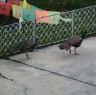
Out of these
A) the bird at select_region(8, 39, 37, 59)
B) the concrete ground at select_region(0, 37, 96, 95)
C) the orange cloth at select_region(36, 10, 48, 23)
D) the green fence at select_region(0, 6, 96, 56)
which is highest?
the orange cloth at select_region(36, 10, 48, 23)

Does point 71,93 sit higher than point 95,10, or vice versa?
point 95,10

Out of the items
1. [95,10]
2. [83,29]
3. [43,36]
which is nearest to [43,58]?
[43,36]

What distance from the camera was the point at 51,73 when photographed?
32.9 ft

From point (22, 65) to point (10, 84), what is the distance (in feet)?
3.94

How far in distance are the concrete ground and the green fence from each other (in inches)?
17.5

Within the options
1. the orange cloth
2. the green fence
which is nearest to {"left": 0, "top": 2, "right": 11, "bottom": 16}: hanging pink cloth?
the green fence

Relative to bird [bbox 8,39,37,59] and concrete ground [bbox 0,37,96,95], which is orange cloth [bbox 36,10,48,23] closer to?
concrete ground [bbox 0,37,96,95]

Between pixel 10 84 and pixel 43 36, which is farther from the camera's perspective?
pixel 43 36

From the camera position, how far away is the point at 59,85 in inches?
367

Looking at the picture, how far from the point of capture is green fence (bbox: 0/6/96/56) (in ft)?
37.8

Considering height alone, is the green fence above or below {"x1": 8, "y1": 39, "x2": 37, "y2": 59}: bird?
above

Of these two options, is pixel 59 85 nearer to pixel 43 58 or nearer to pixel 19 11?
pixel 43 58

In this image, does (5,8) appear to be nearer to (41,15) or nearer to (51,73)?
(41,15)

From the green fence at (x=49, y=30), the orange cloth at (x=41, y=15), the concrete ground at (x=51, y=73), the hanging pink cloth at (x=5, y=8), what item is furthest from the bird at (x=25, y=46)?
the hanging pink cloth at (x=5, y=8)
